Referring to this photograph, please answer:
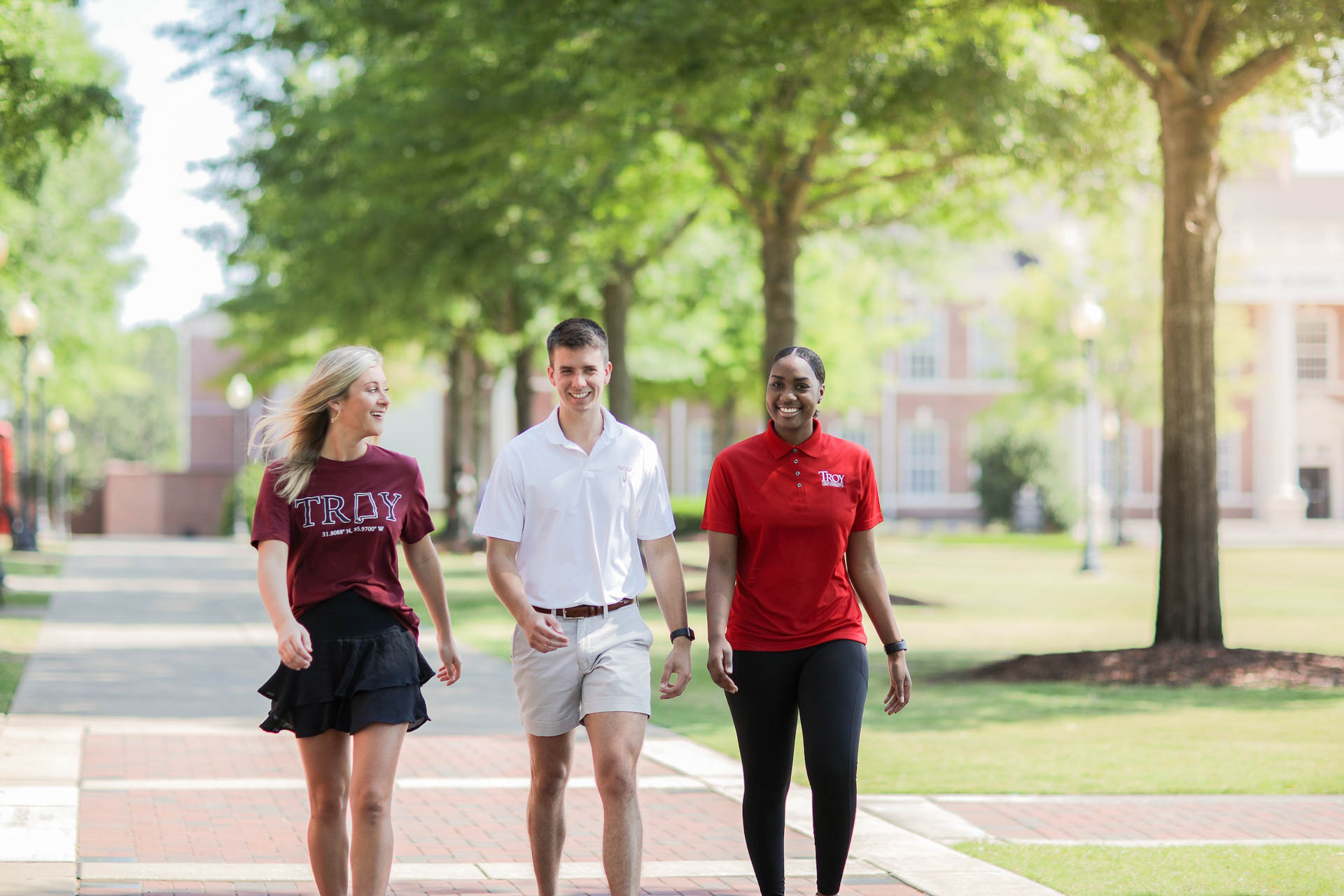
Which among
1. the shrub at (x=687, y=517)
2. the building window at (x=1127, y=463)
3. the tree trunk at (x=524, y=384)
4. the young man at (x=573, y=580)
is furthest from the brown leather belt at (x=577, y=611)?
the building window at (x=1127, y=463)

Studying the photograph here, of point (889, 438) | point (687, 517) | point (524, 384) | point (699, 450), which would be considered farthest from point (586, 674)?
point (889, 438)

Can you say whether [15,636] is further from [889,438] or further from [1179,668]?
[889,438]

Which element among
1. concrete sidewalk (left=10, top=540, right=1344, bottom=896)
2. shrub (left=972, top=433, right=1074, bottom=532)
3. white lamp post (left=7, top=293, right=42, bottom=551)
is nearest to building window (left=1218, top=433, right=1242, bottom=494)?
shrub (left=972, top=433, right=1074, bottom=532)

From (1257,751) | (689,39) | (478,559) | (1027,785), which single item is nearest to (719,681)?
(1027,785)

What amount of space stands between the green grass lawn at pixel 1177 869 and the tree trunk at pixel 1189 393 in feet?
21.3

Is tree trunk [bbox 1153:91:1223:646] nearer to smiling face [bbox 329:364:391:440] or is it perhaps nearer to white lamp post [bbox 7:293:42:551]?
smiling face [bbox 329:364:391:440]

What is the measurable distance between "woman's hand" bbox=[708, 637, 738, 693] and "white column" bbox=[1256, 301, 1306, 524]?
2045 inches

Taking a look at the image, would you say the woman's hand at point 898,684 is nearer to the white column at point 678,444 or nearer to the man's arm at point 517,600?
the man's arm at point 517,600

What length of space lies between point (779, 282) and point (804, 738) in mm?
13597

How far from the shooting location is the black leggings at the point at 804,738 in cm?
482

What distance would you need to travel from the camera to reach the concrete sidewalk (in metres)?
5.92

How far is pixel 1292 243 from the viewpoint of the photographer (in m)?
54.6

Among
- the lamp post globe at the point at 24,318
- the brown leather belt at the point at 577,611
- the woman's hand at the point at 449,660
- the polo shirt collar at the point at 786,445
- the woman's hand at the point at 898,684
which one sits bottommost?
the woman's hand at the point at 898,684

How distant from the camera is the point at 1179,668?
40.7ft
